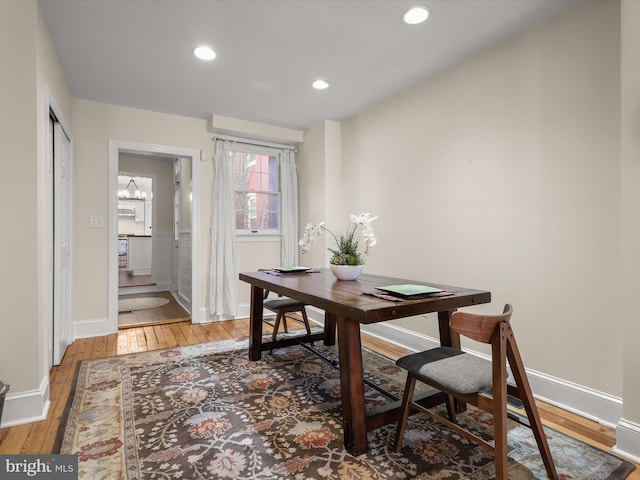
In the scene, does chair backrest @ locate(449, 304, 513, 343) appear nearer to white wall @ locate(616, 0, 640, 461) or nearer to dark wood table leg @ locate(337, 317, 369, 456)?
dark wood table leg @ locate(337, 317, 369, 456)

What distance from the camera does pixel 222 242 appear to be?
413 cm

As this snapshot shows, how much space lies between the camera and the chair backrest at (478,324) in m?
1.28

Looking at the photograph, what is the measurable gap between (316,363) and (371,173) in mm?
2042

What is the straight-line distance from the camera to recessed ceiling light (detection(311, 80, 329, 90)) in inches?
123

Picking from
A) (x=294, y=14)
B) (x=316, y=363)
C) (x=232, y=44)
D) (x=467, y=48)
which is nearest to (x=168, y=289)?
(x=316, y=363)

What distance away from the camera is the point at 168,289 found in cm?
661

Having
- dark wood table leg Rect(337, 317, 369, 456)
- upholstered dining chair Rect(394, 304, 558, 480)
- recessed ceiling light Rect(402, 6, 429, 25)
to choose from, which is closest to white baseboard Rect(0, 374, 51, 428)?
dark wood table leg Rect(337, 317, 369, 456)

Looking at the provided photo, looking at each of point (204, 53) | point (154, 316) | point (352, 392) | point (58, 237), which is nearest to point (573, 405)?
point (352, 392)

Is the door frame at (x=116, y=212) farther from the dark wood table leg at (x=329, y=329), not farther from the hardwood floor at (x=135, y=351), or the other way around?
the dark wood table leg at (x=329, y=329)

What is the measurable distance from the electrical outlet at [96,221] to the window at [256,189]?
150 cm

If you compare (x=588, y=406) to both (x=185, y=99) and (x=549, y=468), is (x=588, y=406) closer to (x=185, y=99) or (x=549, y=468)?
(x=549, y=468)

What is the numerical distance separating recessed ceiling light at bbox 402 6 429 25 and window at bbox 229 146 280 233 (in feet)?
8.78

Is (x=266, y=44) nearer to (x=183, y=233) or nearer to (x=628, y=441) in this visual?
(x=628, y=441)

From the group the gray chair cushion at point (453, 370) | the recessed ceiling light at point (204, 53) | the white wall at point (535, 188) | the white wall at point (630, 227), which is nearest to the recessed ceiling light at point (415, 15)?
the white wall at point (535, 188)
